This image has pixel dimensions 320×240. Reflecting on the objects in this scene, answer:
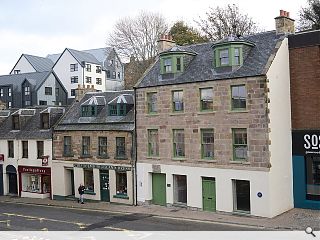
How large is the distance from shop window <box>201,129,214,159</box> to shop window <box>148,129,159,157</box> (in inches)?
151

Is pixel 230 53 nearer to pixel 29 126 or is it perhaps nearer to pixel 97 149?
pixel 97 149

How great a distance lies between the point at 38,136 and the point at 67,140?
3310 mm

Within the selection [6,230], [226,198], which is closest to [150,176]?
[226,198]

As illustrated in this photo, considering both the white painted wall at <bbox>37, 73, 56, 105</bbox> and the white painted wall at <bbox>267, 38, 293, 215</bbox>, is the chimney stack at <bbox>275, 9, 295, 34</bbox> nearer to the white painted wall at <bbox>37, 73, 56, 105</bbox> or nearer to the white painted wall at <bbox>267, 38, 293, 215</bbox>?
the white painted wall at <bbox>267, 38, 293, 215</bbox>

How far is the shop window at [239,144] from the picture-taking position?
2619 cm

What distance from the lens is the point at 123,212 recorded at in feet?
94.9

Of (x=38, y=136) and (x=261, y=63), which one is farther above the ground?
(x=261, y=63)

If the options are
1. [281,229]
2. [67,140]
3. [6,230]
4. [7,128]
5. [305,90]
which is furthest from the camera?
[7,128]

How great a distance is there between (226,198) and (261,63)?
876 centimetres

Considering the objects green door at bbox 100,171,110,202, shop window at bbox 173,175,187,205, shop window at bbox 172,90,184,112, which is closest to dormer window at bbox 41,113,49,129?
green door at bbox 100,171,110,202

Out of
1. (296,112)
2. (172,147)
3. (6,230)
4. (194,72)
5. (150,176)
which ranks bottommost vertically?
(6,230)

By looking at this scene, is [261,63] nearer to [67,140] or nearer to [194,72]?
[194,72]

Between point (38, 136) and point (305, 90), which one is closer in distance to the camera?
point (305, 90)

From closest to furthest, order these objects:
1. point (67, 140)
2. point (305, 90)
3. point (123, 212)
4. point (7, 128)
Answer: point (305, 90) < point (123, 212) < point (67, 140) < point (7, 128)
